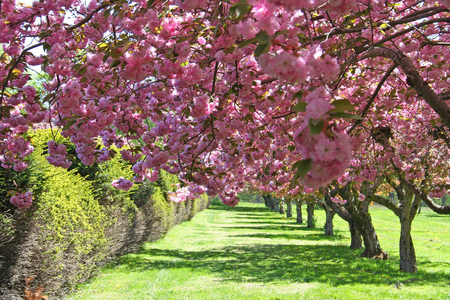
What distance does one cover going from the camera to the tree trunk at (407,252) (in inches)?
397

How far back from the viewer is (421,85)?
3273 mm

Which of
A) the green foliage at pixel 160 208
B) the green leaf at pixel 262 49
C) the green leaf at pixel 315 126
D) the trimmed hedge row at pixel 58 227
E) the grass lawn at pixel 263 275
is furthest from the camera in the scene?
the green foliage at pixel 160 208

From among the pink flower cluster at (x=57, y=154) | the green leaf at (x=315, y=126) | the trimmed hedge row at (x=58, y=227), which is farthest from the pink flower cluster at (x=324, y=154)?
the trimmed hedge row at (x=58, y=227)

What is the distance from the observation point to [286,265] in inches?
439

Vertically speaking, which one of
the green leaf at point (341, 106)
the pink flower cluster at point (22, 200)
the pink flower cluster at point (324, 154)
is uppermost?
the green leaf at point (341, 106)

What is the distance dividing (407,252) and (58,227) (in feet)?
29.5

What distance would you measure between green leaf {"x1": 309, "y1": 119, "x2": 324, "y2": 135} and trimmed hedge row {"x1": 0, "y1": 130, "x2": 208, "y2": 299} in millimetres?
4697

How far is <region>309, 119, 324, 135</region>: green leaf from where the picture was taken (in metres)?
1.22

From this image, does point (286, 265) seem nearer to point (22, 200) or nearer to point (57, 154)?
point (22, 200)

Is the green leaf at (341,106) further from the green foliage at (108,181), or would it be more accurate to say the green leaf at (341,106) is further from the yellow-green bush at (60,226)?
the green foliage at (108,181)

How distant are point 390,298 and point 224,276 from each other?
403cm

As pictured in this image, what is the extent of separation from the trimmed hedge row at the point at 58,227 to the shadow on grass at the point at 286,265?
6.36 ft

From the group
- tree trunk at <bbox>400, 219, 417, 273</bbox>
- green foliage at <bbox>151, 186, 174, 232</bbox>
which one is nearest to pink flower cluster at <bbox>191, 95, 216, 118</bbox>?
tree trunk at <bbox>400, 219, 417, 273</bbox>

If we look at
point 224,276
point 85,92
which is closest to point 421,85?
point 85,92
